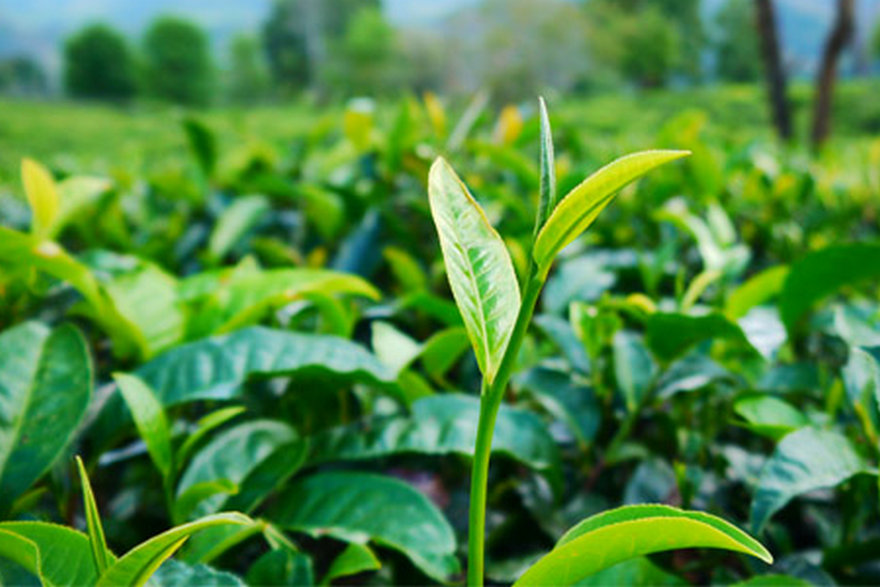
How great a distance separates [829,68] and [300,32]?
4235 centimetres

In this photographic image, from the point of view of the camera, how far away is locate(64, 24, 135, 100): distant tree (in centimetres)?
3503

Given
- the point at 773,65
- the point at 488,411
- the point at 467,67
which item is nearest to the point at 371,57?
the point at 467,67

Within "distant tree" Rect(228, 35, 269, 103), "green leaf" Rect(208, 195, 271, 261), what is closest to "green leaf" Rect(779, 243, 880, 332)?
"green leaf" Rect(208, 195, 271, 261)

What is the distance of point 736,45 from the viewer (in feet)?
133

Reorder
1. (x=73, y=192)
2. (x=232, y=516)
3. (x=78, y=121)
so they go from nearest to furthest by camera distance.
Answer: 1. (x=232, y=516)
2. (x=73, y=192)
3. (x=78, y=121)

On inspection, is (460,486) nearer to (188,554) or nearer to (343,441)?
(343,441)

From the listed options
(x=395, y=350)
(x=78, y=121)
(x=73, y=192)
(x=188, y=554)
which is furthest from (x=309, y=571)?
(x=78, y=121)

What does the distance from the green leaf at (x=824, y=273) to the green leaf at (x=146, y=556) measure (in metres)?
0.64

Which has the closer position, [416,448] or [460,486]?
[416,448]

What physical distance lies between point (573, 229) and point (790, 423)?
1.39ft

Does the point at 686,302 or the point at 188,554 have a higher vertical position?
the point at 686,302

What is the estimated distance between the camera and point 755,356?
0.84 meters

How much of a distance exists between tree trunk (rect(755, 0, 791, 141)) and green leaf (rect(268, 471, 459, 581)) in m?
7.15

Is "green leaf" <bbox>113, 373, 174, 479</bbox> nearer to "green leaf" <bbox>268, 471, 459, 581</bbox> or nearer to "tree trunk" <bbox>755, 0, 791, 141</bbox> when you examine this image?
"green leaf" <bbox>268, 471, 459, 581</bbox>
